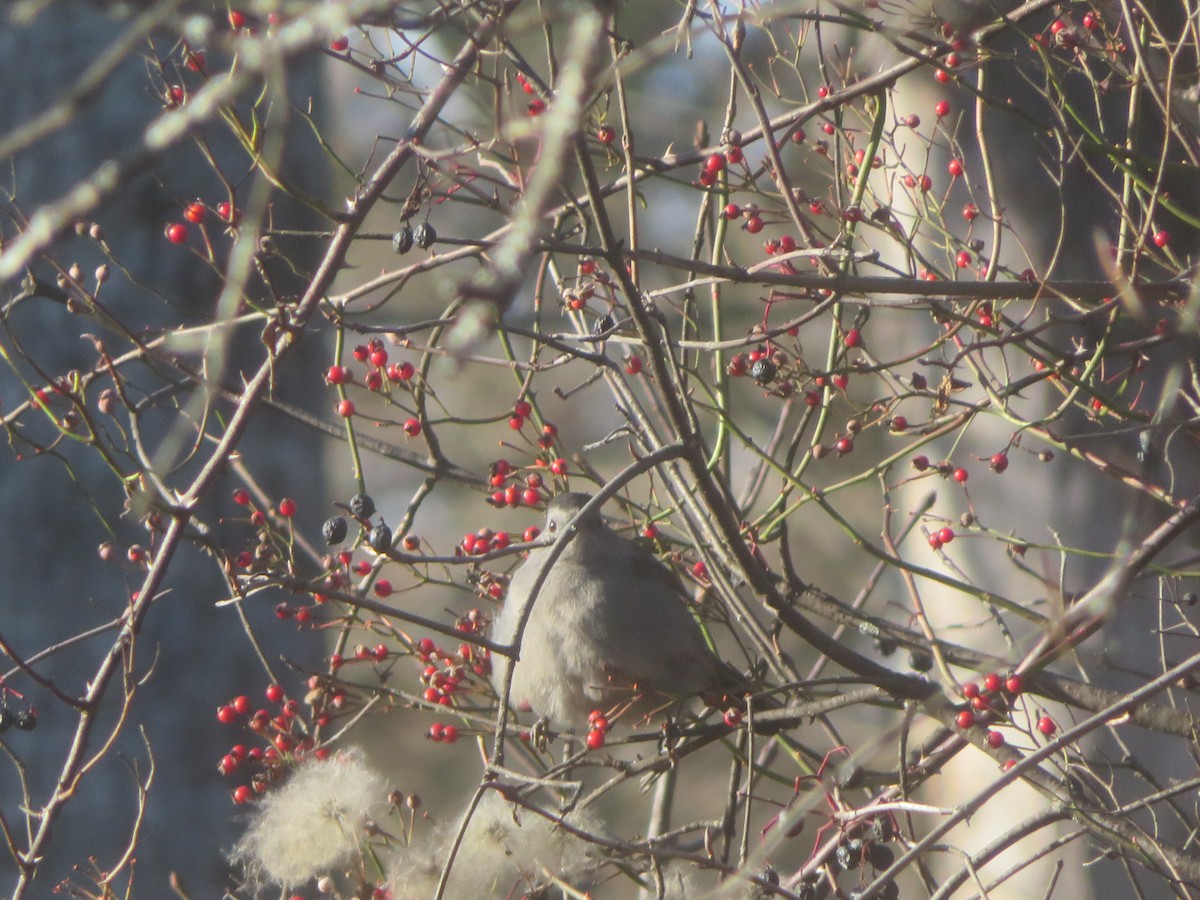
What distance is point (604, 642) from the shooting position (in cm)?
358

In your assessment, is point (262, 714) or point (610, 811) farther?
point (610, 811)

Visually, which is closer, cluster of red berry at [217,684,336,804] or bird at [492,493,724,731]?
cluster of red berry at [217,684,336,804]

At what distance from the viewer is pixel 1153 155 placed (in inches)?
150

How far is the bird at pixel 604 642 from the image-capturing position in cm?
342

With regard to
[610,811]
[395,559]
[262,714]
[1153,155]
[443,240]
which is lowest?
[610,811]

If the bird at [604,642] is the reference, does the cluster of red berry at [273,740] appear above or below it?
below

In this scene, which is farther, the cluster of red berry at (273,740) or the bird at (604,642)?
the bird at (604,642)

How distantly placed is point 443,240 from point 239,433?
1.48ft

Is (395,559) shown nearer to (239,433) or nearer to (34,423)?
(239,433)

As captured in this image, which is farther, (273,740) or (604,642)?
(604,642)

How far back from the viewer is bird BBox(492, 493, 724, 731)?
3.42m

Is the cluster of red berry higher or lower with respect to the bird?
lower

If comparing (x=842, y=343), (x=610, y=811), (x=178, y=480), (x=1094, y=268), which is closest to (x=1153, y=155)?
(x=1094, y=268)

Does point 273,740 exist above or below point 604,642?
below
